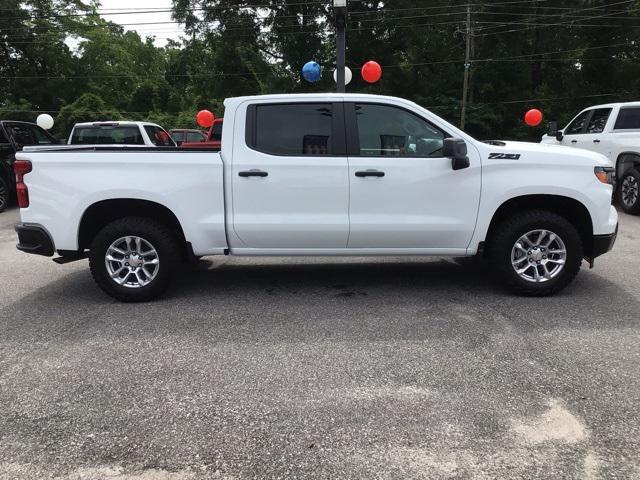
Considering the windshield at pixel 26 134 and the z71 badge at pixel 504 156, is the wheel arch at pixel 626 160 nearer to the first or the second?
the z71 badge at pixel 504 156

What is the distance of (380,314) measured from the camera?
15.3 feet

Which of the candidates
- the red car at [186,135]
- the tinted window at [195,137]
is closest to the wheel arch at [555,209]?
the red car at [186,135]

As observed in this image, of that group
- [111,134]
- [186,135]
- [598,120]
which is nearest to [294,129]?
[111,134]

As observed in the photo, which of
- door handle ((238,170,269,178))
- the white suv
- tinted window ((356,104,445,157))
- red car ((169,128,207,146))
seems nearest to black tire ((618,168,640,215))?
tinted window ((356,104,445,157))

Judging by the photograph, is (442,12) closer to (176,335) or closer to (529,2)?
(529,2)

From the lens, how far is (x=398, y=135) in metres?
4.93

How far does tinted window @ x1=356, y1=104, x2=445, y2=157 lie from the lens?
16.1ft

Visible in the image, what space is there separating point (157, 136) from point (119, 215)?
789 centimetres

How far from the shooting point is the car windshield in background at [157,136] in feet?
39.3

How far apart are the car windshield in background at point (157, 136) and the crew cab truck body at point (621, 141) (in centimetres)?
943

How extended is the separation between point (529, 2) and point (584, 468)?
3511 centimetres

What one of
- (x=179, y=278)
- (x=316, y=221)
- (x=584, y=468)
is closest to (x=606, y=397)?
(x=584, y=468)

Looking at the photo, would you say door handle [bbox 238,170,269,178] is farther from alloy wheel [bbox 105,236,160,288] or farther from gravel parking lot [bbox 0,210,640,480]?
gravel parking lot [bbox 0,210,640,480]

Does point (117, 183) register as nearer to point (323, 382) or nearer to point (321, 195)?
point (321, 195)
